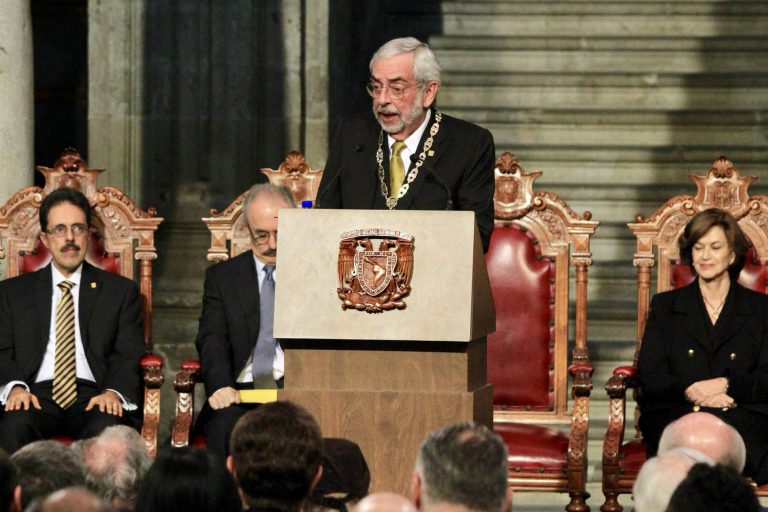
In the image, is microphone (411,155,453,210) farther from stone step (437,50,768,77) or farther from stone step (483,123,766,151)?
stone step (437,50,768,77)

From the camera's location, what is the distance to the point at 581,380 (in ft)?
18.1

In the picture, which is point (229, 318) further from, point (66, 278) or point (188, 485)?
point (188, 485)

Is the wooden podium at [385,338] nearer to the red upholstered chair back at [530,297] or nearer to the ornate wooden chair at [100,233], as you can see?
the red upholstered chair back at [530,297]

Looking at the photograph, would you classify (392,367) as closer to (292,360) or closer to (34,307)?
(292,360)

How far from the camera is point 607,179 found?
8914mm

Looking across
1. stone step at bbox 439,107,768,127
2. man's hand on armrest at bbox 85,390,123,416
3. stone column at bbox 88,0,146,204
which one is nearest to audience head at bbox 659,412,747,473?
man's hand on armrest at bbox 85,390,123,416

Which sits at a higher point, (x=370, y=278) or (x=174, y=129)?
(x=174, y=129)

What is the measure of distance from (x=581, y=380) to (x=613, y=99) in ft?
12.7

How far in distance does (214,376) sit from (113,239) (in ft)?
3.17

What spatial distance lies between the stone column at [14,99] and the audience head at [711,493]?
4.13m

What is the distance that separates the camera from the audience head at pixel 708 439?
11.8 feet

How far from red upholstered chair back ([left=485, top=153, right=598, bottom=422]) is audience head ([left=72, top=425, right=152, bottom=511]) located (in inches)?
98.9

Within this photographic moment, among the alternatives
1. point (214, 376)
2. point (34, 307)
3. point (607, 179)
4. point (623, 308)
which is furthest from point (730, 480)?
point (607, 179)

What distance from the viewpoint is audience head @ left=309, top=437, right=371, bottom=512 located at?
3.38m
